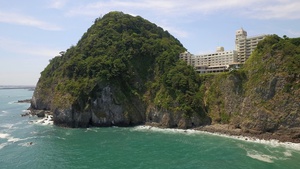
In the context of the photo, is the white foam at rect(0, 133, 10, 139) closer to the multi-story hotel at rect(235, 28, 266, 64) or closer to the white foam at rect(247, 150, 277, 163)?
the white foam at rect(247, 150, 277, 163)

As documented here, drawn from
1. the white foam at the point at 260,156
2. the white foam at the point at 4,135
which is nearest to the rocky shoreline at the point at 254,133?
the white foam at the point at 260,156

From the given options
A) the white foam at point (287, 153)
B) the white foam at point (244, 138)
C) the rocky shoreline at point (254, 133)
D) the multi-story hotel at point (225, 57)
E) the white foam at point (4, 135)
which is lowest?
the white foam at point (4, 135)

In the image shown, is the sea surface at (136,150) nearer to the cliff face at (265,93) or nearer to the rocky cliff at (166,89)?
the cliff face at (265,93)

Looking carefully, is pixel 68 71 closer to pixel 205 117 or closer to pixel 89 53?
pixel 89 53

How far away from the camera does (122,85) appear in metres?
82.9

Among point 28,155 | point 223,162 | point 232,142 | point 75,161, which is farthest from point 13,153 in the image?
point 232,142

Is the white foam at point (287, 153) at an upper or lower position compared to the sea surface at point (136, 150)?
upper

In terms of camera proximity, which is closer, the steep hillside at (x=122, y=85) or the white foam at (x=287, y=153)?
the white foam at (x=287, y=153)

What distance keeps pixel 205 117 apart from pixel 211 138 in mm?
11900

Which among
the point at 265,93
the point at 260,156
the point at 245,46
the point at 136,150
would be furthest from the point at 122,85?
the point at 260,156

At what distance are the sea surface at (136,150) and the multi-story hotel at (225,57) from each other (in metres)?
32.5

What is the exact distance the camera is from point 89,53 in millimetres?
90000

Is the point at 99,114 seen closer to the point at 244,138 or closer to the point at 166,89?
the point at 166,89

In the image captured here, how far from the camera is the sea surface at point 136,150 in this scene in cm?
4431
